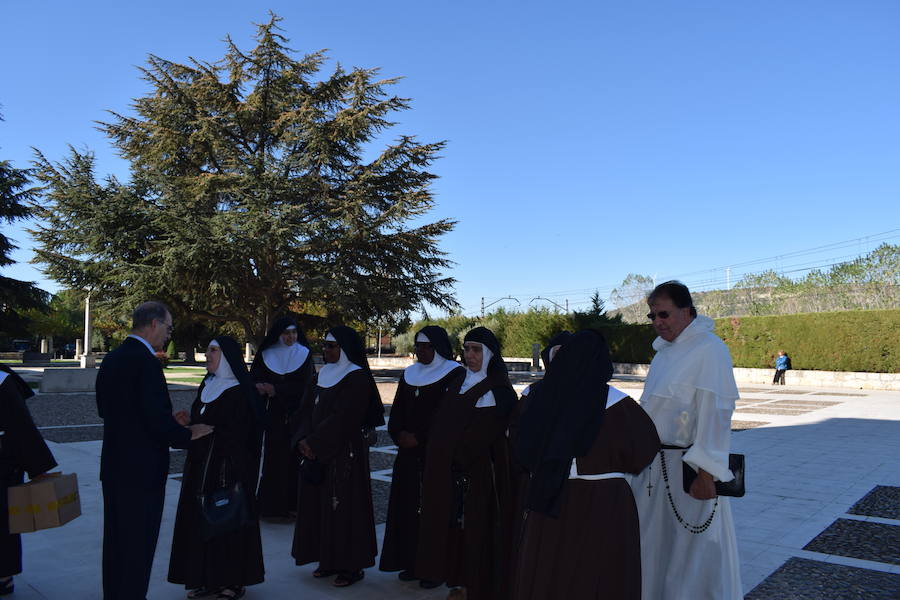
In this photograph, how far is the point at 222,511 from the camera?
159 inches

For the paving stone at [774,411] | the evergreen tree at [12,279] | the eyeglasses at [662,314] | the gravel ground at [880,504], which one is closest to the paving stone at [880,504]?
the gravel ground at [880,504]

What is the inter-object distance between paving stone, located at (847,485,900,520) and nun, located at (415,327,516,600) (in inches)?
176

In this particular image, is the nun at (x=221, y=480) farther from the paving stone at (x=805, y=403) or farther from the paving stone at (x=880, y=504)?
the paving stone at (x=805, y=403)

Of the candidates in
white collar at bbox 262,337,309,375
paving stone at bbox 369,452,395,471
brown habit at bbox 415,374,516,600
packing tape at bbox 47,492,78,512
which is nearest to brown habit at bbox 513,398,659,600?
brown habit at bbox 415,374,516,600

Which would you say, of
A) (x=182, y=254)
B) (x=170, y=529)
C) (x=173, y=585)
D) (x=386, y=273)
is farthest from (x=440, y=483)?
(x=386, y=273)

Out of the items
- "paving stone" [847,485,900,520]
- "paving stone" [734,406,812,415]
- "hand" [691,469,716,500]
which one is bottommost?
"paving stone" [734,406,812,415]

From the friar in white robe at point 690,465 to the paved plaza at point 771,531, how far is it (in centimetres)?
114

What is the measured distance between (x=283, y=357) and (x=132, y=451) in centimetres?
306

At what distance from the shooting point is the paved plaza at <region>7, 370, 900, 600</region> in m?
4.53

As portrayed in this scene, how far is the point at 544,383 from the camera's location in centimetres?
303

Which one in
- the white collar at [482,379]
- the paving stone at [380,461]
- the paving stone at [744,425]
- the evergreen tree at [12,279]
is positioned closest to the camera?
the white collar at [482,379]

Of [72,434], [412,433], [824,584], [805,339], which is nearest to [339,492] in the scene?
[412,433]

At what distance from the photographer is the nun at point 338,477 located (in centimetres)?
461

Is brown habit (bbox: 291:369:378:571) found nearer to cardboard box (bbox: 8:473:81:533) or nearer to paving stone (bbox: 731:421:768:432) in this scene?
cardboard box (bbox: 8:473:81:533)
